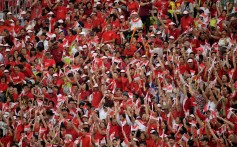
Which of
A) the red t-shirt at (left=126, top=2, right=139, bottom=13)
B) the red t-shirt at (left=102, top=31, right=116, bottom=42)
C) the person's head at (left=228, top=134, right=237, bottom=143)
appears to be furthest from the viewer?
the red t-shirt at (left=126, top=2, right=139, bottom=13)

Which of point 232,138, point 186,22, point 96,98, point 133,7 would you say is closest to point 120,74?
point 96,98

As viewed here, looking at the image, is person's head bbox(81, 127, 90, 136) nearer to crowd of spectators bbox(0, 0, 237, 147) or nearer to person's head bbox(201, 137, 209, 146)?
crowd of spectators bbox(0, 0, 237, 147)

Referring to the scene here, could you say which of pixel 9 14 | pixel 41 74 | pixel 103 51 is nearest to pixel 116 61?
pixel 103 51

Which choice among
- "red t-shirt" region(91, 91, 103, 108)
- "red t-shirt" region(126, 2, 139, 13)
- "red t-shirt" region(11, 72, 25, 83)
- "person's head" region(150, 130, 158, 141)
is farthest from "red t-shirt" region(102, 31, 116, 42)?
"person's head" region(150, 130, 158, 141)

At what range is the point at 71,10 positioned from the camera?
23078 mm

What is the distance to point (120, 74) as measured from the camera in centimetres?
1986

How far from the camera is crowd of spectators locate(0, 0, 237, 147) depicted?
59.7 feet

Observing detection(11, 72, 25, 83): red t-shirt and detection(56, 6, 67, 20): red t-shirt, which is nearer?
detection(11, 72, 25, 83): red t-shirt

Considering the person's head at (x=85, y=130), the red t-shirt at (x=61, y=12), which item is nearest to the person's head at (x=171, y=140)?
the person's head at (x=85, y=130)

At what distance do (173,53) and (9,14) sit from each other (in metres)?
5.96

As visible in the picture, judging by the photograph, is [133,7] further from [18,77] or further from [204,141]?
[204,141]

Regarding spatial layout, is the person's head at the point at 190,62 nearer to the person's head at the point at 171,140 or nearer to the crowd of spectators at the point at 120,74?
the crowd of spectators at the point at 120,74

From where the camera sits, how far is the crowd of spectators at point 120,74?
18188 mm

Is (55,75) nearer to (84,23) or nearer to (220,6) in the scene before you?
(84,23)
